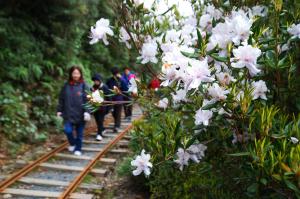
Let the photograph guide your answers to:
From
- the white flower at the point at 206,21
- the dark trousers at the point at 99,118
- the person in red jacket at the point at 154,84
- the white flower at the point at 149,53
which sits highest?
the white flower at the point at 206,21

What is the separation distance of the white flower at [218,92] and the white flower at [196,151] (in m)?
0.77

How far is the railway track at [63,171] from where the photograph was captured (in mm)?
6973

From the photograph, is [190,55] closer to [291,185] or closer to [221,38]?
[221,38]

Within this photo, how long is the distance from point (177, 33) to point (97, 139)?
7.03 m

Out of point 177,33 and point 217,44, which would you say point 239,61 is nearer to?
point 217,44

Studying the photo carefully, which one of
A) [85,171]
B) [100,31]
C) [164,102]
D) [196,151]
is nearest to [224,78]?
[196,151]

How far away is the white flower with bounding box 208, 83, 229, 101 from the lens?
308cm

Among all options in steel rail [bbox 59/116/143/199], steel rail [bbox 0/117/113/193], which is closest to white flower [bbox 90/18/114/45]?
steel rail [bbox 59/116/143/199]

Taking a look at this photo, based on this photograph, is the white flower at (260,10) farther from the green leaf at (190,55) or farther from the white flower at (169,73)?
the white flower at (169,73)

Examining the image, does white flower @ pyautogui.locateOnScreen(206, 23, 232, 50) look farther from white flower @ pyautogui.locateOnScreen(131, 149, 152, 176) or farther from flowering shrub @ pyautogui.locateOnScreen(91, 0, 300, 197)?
white flower @ pyautogui.locateOnScreen(131, 149, 152, 176)

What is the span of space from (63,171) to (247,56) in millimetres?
5985

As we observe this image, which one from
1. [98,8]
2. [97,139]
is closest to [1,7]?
[97,139]

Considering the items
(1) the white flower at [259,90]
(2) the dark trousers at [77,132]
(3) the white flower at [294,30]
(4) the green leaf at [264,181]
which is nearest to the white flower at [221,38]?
(1) the white flower at [259,90]

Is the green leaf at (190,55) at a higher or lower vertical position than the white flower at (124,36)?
lower
